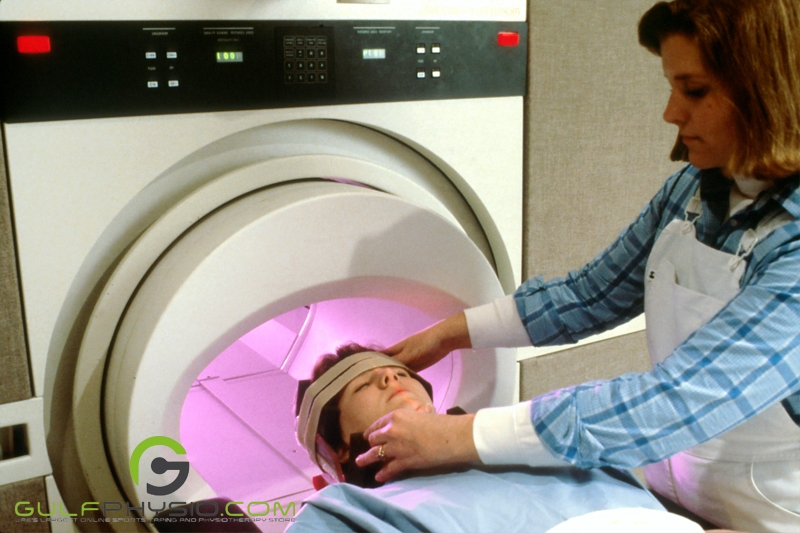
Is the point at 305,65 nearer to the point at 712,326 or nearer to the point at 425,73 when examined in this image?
the point at 425,73

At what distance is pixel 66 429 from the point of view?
97 centimetres

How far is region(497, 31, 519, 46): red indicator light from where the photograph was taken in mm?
1158

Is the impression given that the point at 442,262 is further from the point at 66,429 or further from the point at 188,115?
the point at 66,429

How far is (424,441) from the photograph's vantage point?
3.17 ft

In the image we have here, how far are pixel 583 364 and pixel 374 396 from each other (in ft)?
1.55

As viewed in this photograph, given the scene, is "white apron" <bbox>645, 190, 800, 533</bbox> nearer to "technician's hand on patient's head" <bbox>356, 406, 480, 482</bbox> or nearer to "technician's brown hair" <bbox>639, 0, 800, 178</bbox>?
"technician's brown hair" <bbox>639, 0, 800, 178</bbox>

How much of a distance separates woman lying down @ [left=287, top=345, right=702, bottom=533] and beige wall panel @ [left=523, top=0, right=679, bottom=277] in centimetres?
34

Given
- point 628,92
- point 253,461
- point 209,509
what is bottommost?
point 253,461

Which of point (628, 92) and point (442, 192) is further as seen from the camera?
point (628, 92)

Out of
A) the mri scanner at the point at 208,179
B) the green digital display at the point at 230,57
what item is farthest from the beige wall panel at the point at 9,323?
the green digital display at the point at 230,57

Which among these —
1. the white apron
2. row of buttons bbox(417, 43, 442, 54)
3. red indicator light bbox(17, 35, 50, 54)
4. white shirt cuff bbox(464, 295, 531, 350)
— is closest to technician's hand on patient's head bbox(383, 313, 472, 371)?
white shirt cuff bbox(464, 295, 531, 350)

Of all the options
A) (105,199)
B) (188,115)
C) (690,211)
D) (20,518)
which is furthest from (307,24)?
(20,518)

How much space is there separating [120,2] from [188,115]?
0.48 feet

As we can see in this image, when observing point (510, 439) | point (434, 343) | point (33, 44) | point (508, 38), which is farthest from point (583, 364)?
point (33, 44)
